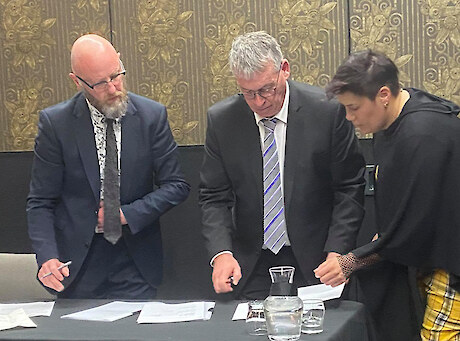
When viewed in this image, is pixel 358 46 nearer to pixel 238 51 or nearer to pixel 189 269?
pixel 238 51

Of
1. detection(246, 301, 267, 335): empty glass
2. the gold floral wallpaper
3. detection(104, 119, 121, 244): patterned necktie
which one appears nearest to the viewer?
detection(246, 301, 267, 335): empty glass

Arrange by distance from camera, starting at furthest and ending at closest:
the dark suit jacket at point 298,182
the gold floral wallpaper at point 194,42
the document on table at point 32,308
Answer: the gold floral wallpaper at point 194,42 < the dark suit jacket at point 298,182 < the document on table at point 32,308

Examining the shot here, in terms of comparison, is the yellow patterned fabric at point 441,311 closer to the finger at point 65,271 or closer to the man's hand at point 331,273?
the man's hand at point 331,273

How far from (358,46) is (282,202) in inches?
50.9

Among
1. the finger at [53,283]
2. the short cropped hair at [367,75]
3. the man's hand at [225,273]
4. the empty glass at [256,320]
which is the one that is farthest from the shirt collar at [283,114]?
the finger at [53,283]

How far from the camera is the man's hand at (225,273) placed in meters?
2.91

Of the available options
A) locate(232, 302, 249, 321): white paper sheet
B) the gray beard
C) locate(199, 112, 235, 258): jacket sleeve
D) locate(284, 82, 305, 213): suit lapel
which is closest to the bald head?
the gray beard

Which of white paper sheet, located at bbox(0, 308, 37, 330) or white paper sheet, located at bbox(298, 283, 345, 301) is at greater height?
white paper sheet, located at bbox(298, 283, 345, 301)

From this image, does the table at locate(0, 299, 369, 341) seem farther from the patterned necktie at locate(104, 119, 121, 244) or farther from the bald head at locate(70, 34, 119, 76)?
the bald head at locate(70, 34, 119, 76)

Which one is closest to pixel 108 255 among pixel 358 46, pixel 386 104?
pixel 386 104

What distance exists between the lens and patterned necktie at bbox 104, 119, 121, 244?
3361 mm

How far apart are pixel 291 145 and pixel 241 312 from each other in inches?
28.5

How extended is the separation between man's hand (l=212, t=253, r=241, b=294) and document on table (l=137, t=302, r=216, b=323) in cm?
8

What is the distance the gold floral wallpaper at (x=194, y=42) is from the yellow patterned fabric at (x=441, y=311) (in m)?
1.55
